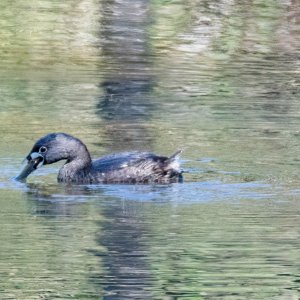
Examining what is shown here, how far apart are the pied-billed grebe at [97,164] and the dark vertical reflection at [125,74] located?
1252 mm

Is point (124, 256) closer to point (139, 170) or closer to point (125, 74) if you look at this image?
point (139, 170)

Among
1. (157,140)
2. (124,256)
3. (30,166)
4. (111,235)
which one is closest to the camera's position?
(124,256)

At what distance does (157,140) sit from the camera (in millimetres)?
14969

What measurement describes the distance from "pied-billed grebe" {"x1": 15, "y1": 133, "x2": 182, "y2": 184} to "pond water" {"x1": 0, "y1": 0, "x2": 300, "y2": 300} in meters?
0.13

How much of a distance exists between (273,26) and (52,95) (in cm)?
708

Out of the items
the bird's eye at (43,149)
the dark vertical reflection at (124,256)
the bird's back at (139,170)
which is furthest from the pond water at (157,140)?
the bird's eye at (43,149)

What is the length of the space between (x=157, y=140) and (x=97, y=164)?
1.89 metres

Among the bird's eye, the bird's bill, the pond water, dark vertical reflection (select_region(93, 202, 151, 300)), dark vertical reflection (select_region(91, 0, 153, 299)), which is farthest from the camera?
the bird's eye

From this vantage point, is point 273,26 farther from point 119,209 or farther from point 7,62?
point 119,209

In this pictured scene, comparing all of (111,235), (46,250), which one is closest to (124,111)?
(111,235)

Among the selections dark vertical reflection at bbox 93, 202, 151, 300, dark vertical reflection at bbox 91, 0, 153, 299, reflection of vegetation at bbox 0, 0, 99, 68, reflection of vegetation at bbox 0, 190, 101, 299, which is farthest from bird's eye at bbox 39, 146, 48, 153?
reflection of vegetation at bbox 0, 0, 99, 68

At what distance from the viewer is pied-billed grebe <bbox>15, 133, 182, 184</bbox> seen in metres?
13.0

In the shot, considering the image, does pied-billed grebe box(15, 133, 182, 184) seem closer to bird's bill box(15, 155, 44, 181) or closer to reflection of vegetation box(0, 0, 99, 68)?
bird's bill box(15, 155, 44, 181)

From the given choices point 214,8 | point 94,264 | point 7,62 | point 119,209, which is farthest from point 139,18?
point 94,264
